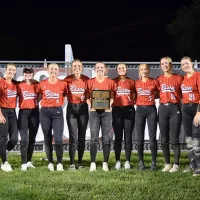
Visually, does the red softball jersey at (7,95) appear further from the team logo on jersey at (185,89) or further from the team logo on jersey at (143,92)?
the team logo on jersey at (185,89)

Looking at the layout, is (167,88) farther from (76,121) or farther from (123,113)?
(76,121)

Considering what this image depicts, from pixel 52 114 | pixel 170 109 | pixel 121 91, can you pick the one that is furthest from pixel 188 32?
pixel 52 114

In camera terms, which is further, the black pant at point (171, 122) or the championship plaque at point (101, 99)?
the championship plaque at point (101, 99)

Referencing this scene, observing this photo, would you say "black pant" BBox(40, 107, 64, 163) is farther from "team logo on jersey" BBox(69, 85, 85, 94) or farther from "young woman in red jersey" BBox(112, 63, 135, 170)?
"young woman in red jersey" BBox(112, 63, 135, 170)

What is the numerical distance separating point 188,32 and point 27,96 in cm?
2839

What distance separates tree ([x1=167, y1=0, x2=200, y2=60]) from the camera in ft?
116

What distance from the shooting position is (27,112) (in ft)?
29.3

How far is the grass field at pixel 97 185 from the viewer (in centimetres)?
649

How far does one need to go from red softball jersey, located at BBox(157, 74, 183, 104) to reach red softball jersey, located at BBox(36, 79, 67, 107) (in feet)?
6.31

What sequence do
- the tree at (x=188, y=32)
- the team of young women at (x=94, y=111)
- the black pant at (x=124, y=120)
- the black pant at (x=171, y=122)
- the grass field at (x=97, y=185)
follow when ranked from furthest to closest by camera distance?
the tree at (x=188, y=32) < the black pant at (x=124, y=120) < the team of young women at (x=94, y=111) < the black pant at (x=171, y=122) < the grass field at (x=97, y=185)

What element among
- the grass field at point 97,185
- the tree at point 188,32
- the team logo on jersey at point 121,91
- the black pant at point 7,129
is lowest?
the grass field at point 97,185

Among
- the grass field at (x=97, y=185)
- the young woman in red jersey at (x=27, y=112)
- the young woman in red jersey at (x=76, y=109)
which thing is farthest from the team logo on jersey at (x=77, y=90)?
the grass field at (x=97, y=185)

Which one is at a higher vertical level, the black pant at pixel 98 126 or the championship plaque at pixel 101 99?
the championship plaque at pixel 101 99

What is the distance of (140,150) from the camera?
885 centimetres
